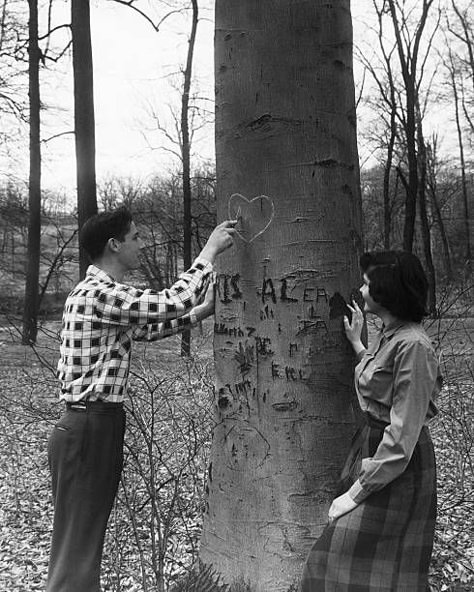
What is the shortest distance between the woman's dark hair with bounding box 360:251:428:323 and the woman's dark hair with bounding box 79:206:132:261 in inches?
39.7

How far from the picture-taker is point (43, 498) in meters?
5.05

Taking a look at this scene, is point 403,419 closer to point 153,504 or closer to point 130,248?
point 153,504

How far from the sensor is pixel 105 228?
2.56 m

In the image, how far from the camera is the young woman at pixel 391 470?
1978 millimetres

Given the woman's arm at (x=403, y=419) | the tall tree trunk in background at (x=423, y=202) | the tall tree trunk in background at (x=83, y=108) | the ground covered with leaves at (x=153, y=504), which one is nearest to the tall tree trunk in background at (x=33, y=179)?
the tall tree trunk in background at (x=83, y=108)

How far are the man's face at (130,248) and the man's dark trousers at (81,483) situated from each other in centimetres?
58

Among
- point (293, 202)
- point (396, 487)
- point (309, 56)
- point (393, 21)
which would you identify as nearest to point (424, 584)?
point (396, 487)

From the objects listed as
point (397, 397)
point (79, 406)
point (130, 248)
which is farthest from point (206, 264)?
point (397, 397)

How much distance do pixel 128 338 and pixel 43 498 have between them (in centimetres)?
314

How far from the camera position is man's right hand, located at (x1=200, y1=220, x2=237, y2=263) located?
7.91 ft

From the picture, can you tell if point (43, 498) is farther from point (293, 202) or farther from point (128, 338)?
point (293, 202)

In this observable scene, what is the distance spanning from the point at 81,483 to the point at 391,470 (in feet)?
3.83

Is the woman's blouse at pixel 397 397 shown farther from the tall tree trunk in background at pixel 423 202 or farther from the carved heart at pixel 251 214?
the tall tree trunk in background at pixel 423 202

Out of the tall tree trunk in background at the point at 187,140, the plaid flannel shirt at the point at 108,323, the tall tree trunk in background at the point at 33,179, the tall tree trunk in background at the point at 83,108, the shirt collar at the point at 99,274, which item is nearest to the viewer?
the plaid flannel shirt at the point at 108,323
